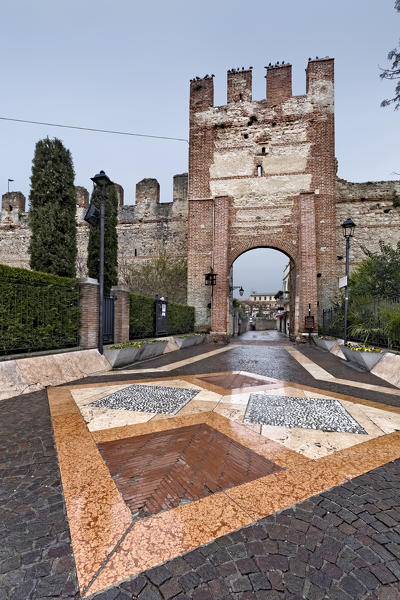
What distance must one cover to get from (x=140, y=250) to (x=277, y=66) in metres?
14.2

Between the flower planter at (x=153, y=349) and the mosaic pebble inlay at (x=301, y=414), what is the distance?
5026mm

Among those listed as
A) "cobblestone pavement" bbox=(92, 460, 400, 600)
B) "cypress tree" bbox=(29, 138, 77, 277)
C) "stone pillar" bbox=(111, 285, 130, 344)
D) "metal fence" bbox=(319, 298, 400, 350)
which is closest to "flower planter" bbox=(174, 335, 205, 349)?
"stone pillar" bbox=(111, 285, 130, 344)

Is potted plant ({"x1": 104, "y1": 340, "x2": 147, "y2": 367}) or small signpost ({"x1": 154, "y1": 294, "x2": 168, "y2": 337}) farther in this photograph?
small signpost ({"x1": 154, "y1": 294, "x2": 168, "y2": 337})

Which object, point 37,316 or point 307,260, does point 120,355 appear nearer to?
point 37,316

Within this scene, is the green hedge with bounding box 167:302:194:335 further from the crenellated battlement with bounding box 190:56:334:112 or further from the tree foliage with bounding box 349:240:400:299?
the crenellated battlement with bounding box 190:56:334:112

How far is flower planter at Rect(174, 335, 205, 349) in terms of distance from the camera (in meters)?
12.0

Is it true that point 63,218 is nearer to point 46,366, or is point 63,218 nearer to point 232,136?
point 46,366

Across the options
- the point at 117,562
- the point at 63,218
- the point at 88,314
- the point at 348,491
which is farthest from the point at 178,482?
the point at 63,218

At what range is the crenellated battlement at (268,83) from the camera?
609 inches

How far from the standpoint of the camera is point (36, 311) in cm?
568

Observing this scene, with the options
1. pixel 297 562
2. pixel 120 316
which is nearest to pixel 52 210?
pixel 120 316

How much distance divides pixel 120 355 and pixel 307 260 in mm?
11502

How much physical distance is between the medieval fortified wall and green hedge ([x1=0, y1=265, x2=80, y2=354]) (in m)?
9.66

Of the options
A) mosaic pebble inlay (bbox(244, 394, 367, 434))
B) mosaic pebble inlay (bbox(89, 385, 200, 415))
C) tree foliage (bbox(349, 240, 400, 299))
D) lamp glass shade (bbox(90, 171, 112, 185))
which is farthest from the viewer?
tree foliage (bbox(349, 240, 400, 299))
